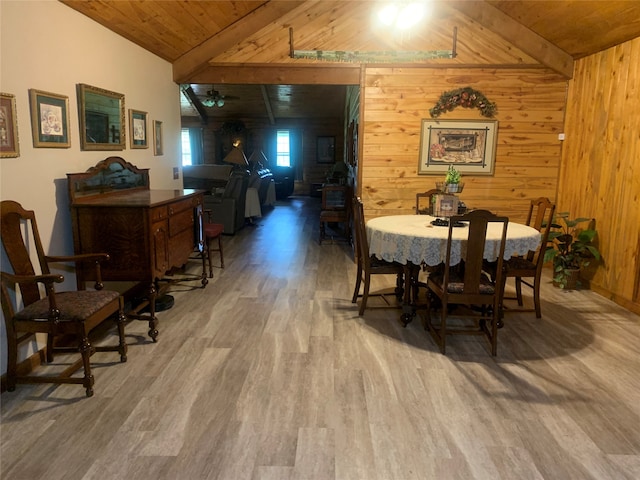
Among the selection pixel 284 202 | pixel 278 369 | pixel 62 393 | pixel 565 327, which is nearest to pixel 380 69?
pixel 565 327

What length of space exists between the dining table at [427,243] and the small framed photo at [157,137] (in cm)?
260

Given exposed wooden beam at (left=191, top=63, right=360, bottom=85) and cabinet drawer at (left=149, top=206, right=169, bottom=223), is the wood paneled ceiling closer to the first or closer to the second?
exposed wooden beam at (left=191, top=63, right=360, bottom=85)

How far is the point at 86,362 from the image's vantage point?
8.15ft

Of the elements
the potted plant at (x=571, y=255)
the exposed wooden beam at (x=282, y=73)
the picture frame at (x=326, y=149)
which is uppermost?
the exposed wooden beam at (x=282, y=73)

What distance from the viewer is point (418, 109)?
5.28 metres

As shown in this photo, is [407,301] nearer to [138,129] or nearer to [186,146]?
[138,129]

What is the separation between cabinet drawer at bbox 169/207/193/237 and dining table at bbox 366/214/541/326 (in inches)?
62.2

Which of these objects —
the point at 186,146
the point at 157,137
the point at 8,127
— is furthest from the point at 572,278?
the point at 186,146

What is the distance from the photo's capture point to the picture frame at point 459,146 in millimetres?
5297

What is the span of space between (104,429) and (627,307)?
4.31m

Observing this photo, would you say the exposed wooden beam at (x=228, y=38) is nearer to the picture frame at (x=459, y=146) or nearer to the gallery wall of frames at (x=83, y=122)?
the gallery wall of frames at (x=83, y=122)

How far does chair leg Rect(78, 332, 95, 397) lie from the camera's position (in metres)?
2.45

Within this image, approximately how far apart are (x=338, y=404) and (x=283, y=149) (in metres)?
11.8

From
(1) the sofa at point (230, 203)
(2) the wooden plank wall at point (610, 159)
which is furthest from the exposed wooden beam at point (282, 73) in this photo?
(2) the wooden plank wall at point (610, 159)
